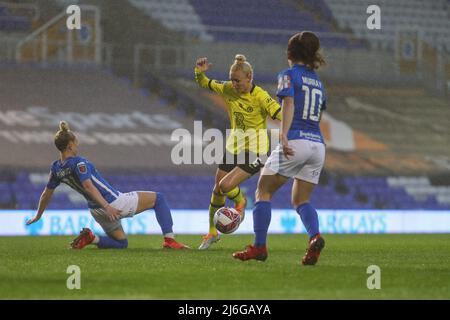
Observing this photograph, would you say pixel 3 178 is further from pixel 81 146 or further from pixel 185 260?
pixel 185 260

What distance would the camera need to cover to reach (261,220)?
8477 mm

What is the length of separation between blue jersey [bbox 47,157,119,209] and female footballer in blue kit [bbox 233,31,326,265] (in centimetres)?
229

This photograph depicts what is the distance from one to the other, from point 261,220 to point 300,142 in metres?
0.73

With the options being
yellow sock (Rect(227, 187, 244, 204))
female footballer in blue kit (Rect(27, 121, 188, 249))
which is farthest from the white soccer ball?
yellow sock (Rect(227, 187, 244, 204))

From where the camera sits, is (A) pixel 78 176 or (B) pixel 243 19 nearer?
(A) pixel 78 176

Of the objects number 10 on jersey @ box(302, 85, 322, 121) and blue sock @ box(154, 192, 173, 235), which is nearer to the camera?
number 10 on jersey @ box(302, 85, 322, 121)

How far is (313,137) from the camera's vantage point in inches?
330

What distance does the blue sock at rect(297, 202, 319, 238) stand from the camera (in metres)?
8.34

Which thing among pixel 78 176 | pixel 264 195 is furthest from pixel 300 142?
pixel 78 176

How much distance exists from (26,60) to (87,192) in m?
11.8

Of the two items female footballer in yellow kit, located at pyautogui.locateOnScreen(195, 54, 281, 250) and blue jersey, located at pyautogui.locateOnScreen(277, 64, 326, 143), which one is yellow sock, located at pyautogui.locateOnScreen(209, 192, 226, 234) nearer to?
female footballer in yellow kit, located at pyautogui.locateOnScreen(195, 54, 281, 250)

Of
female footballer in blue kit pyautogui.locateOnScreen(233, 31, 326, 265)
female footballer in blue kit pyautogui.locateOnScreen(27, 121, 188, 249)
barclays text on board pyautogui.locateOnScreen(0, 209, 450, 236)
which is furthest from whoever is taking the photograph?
barclays text on board pyautogui.locateOnScreen(0, 209, 450, 236)

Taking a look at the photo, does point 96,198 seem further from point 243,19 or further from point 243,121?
point 243,19

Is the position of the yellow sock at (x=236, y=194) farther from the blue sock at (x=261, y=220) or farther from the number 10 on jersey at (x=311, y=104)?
the number 10 on jersey at (x=311, y=104)
